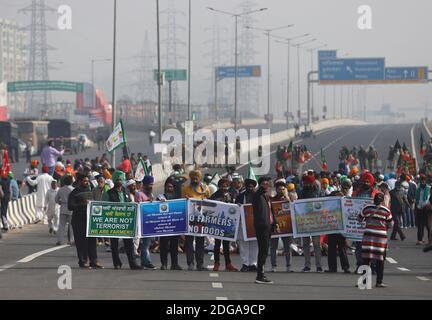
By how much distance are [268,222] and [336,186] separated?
9182mm

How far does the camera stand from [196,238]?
68.2 feet

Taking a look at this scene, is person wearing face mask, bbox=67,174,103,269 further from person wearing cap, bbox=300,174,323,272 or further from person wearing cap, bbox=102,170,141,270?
person wearing cap, bbox=300,174,323,272

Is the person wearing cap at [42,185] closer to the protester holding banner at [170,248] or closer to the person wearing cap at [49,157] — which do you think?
the person wearing cap at [49,157]

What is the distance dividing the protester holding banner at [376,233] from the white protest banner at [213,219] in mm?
3093

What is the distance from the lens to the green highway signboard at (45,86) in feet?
433

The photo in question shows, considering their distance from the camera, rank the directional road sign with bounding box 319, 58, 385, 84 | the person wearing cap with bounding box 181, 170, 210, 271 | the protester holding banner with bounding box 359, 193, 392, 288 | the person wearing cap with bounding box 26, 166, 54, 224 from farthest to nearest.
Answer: the directional road sign with bounding box 319, 58, 385, 84 → the person wearing cap with bounding box 26, 166, 54, 224 → the person wearing cap with bounding box 181, 170, 210, 271 → the protester holding banner with bounding box 359, 193, 392, 288

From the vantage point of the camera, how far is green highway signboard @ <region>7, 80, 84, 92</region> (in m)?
132

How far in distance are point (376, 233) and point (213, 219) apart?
141 inches

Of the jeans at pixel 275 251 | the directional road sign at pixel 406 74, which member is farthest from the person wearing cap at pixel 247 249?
the directional road sign at pixel 406 74

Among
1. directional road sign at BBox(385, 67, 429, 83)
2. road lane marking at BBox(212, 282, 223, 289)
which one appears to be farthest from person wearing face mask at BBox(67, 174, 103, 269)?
directional road sign at BBox(385, 67, 429, 83)

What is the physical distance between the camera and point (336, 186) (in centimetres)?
2722

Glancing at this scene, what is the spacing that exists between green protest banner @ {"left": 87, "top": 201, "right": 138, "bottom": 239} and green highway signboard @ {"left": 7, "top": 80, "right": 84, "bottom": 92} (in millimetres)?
112505
